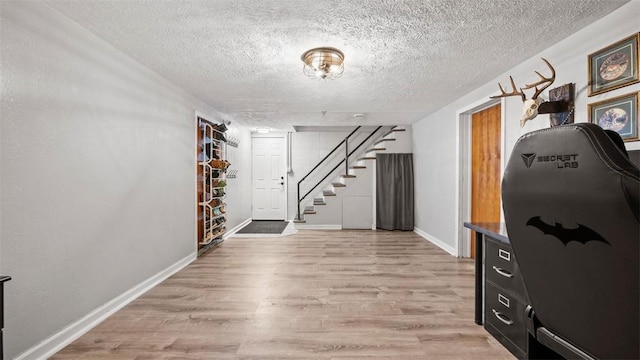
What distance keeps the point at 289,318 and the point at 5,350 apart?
177cm

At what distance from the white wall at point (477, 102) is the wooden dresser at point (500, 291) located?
41.7 inches

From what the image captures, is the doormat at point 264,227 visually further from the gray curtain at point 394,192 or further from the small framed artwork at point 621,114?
the small framed artwork at point 621,114

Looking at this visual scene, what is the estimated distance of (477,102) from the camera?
142 inches

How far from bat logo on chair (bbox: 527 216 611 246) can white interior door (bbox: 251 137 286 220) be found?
674 centimetres

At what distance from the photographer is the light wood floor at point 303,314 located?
1.97 m

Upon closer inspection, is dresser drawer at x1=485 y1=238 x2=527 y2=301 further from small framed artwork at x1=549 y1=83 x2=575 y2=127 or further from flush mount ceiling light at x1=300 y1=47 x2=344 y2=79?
flush mount ceiling light at x1=300 y1=47 x2=344 y2=79

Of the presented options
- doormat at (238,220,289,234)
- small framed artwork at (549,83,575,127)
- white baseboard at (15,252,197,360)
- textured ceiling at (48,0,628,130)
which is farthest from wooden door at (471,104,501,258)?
white baseboard at (15,252,197,360)

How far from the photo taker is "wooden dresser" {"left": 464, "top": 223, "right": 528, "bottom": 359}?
1.81 meters

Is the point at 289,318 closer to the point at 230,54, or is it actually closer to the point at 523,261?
the point at 523,261

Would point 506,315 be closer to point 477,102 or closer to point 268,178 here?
point 477,102

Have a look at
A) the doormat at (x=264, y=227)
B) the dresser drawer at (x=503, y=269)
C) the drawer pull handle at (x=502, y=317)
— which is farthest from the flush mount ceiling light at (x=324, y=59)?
the doormat at (x=264, y=227)

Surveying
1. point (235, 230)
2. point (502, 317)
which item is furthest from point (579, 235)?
point (235, 230)

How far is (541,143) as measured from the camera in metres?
0.75

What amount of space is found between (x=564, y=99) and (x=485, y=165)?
155 centimetres
